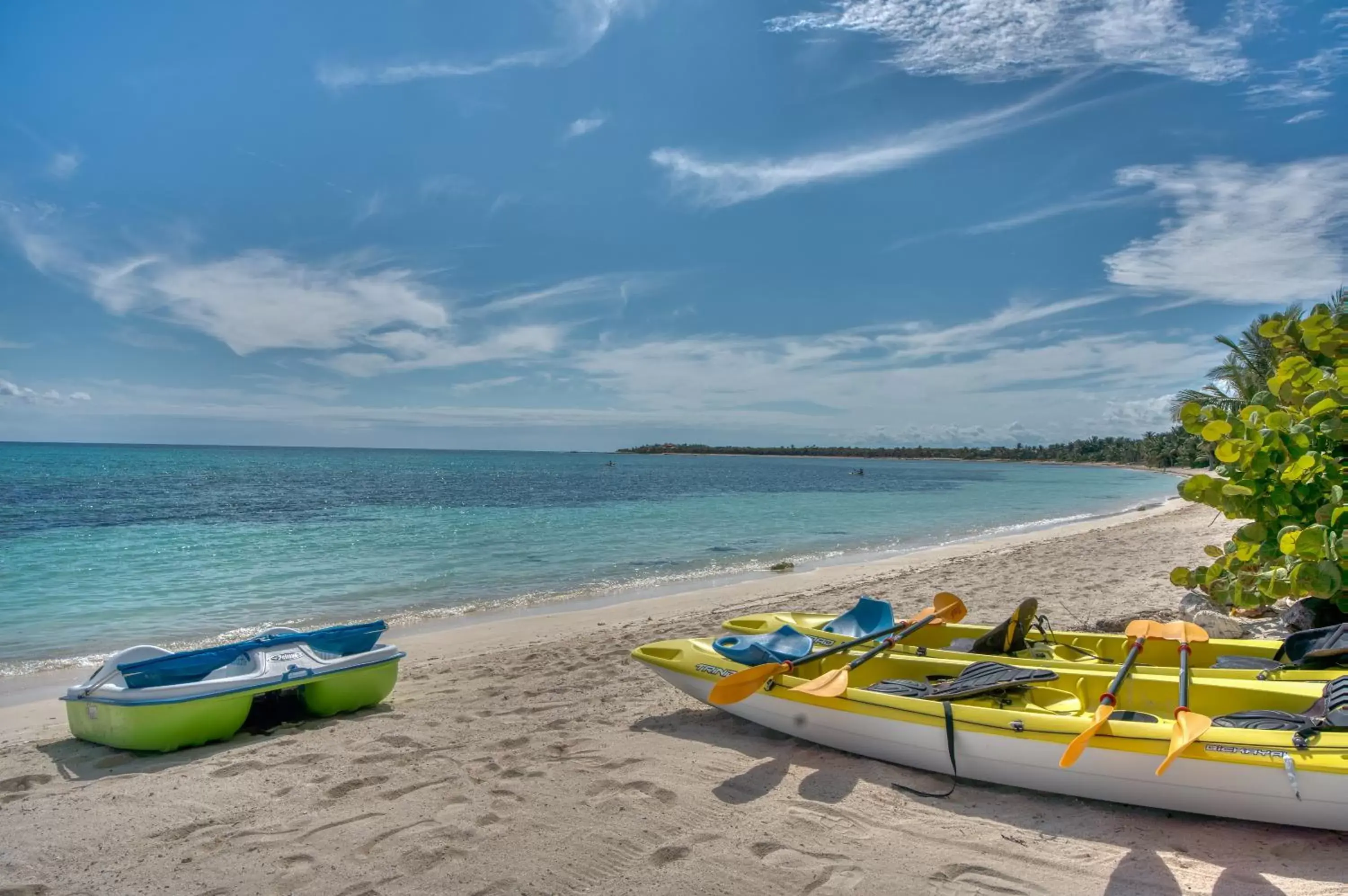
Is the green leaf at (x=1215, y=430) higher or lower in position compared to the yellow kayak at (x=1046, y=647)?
higher

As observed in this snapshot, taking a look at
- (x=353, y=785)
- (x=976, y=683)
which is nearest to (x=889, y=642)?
(x=976, y=683)

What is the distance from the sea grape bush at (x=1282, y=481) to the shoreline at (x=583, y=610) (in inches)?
237

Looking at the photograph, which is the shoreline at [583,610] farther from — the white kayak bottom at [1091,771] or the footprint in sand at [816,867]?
the footprint in sand at [816,867]

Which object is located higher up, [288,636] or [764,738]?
[288,636]

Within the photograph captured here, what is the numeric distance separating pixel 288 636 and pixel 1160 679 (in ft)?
21.8

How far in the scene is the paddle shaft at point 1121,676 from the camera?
3869 mm

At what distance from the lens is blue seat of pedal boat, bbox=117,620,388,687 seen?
222 inches

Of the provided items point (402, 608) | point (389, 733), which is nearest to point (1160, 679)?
point (389, 733)

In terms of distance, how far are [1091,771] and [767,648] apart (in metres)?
2.26

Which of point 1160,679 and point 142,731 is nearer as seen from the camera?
point 1160,679

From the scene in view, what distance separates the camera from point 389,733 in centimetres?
540

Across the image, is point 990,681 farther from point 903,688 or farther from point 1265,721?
point 1265,721

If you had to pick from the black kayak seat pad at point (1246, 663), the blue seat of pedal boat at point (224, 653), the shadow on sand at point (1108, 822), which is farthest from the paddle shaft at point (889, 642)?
the blue seat of pedal boat at point (224, 653)

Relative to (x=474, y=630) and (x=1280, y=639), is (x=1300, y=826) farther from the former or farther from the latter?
(x=474, y=630)
